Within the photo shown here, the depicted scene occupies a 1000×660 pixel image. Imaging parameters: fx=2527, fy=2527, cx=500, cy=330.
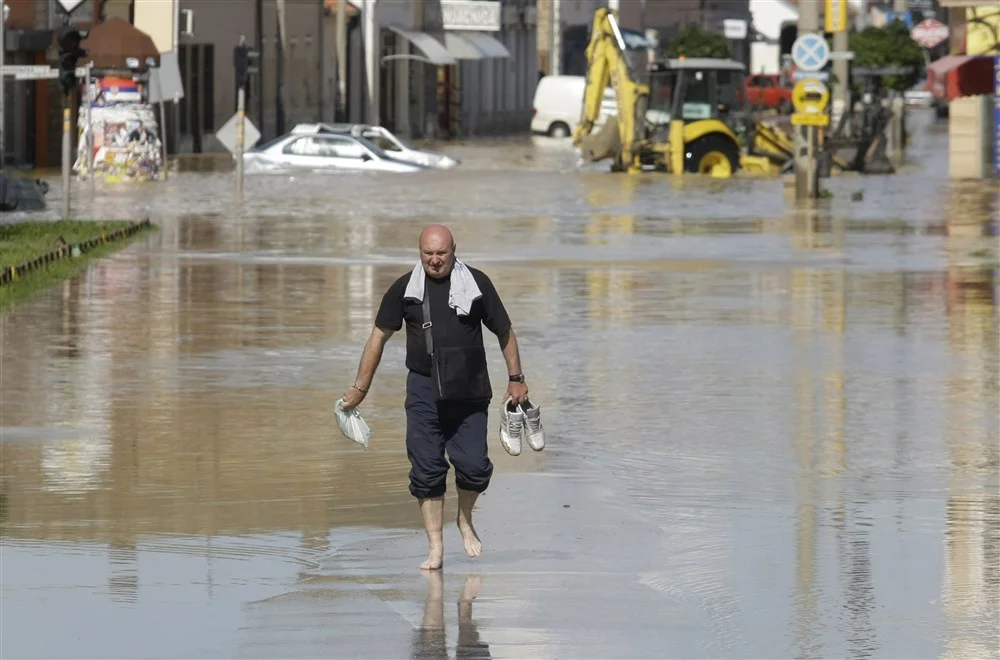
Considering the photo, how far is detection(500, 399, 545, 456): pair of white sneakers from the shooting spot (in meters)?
9.71

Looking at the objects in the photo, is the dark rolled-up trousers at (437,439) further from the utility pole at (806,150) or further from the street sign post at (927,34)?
the street sign post at (927,34)

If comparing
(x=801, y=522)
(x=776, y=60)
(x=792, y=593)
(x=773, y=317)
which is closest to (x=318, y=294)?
(x=773, y=317)

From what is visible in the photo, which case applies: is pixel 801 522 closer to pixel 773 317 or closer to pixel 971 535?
pixel 971 535

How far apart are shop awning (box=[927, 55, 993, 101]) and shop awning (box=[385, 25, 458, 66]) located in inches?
1357

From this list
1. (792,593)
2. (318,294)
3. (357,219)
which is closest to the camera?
(792,593)

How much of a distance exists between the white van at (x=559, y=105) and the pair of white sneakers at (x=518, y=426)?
6654 cm

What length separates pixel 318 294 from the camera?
22031mm

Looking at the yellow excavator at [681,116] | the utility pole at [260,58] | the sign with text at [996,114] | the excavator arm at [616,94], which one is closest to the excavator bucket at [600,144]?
the excavator arm at [616,94]

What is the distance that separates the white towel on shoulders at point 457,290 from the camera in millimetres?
9539

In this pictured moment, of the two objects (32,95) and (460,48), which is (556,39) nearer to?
(460,48)

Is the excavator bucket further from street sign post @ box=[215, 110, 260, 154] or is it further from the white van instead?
the white van

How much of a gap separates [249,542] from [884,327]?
990 centimetres

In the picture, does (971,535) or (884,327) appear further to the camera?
(884,327)

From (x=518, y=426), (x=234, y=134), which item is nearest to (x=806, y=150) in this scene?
(x=234, y=134)
